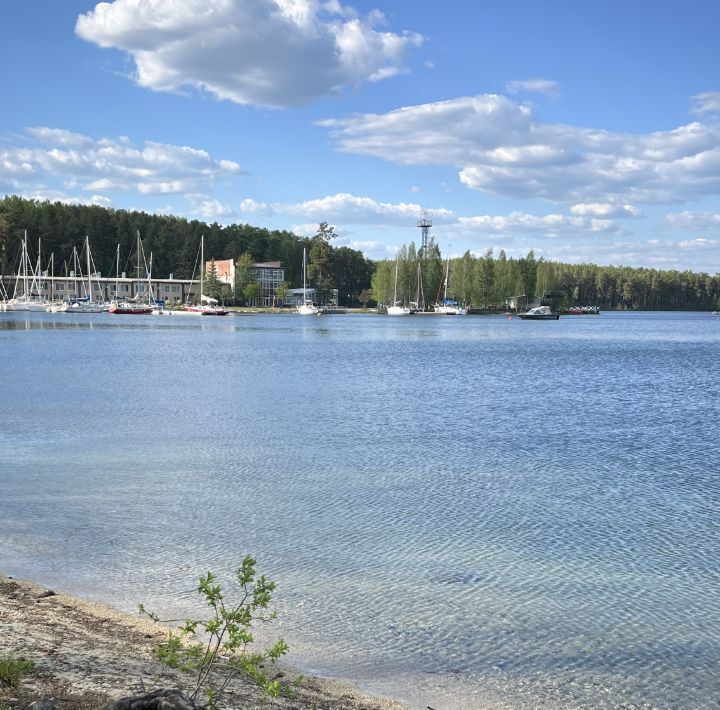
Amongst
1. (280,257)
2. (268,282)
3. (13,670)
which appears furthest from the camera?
(280,257)

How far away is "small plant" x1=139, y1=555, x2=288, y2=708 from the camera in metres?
5.79

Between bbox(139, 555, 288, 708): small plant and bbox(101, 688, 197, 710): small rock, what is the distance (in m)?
0.39

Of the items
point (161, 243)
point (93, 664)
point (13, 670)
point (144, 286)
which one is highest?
point (161, 243)

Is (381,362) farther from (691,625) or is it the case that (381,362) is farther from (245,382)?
(691,625)

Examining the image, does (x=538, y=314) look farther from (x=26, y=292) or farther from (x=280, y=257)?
(x=26, y=292)


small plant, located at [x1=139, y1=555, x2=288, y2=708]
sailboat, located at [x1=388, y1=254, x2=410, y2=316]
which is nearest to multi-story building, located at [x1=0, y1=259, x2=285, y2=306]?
sailboat, located at [x1=388, y1=254, x2=410, y2=316]

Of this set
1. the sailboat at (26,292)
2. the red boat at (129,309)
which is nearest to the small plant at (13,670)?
the red boat at (129,309)

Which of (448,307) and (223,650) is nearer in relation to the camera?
(223,650)

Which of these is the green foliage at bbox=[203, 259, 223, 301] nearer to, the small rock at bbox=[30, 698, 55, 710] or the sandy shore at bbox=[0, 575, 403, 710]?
the sandy shore at bbox=[0, 575, 403, 710]

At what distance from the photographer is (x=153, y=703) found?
5.25 m

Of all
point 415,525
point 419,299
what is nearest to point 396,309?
point 419,299

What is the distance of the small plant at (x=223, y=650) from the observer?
228 inches

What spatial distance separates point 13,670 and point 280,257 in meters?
190

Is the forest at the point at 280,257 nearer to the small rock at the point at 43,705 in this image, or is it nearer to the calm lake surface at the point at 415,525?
the calm lake surface at the point at 415,525
